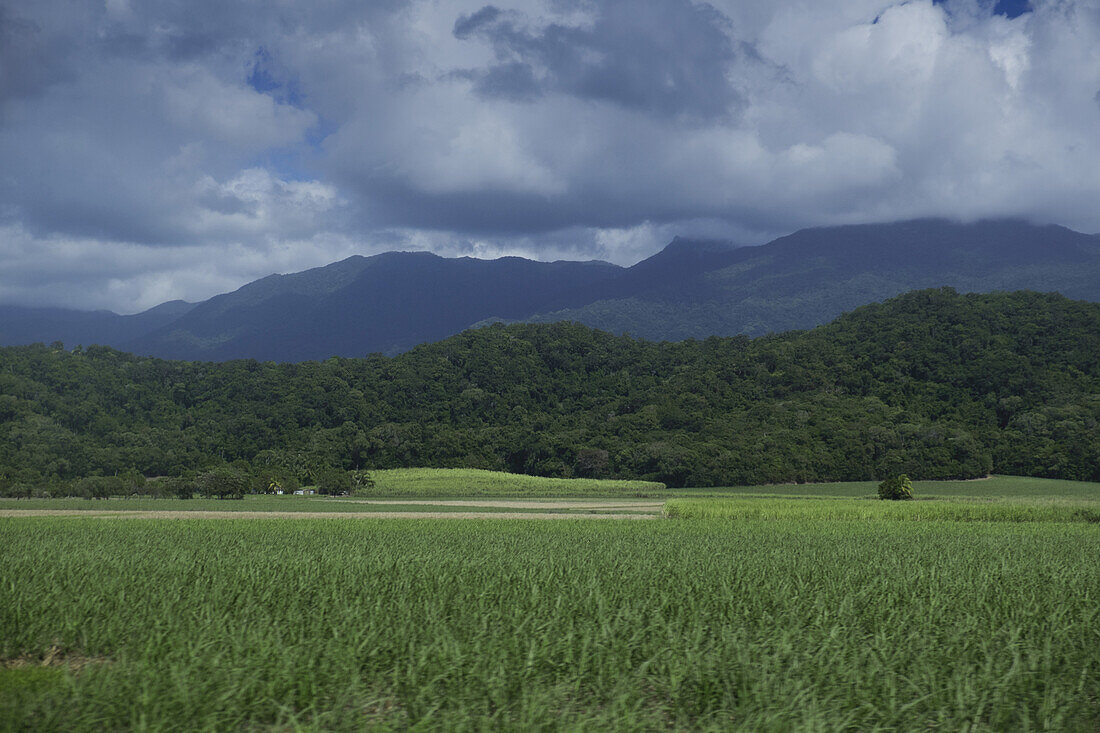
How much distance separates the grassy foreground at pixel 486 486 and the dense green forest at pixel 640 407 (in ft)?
32.6

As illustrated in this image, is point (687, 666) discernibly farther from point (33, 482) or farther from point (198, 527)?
point (33, 482)

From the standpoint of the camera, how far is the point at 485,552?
1562 cm

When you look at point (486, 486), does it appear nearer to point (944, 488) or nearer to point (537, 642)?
point (944, 488)

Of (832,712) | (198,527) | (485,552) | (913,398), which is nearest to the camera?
(832,712)

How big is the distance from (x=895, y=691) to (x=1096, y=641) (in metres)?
3.42

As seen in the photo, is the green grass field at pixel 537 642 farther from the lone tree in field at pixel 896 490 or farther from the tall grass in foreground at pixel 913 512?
the lone tree in field at pixel 896 490

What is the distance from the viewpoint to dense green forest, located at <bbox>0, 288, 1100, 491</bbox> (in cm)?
8219

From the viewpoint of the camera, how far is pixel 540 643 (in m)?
7.56

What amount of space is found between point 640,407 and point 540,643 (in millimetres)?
97401

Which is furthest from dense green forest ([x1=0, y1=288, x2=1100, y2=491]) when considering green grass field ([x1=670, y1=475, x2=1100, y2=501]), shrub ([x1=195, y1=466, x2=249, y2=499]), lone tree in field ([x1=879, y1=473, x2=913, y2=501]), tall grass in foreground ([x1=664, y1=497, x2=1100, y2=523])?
tall grass in foreground ([x1=664, y1=497, x2=1100, y2=523])

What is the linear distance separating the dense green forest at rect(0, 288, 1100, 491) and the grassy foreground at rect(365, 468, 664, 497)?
9.93 meters

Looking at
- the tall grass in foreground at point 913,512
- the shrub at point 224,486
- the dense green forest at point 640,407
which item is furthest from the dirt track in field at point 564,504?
the dense green forest at point 640,407

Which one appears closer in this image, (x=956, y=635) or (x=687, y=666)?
(x=687, y=666)

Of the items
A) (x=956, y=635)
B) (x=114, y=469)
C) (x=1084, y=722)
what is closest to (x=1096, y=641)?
(x=956, y=635)
